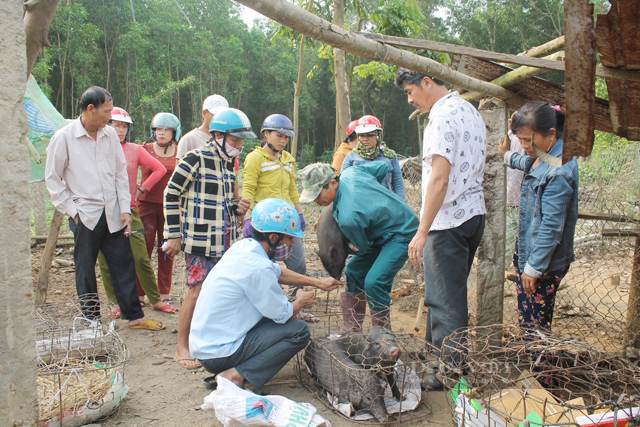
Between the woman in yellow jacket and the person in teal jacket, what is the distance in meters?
0.80

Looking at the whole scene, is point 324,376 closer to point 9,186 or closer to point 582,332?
point 9,186

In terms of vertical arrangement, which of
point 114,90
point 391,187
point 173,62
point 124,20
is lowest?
point 391,187

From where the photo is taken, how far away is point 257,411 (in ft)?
7.73

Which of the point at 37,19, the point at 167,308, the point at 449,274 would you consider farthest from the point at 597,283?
the point at 37,19

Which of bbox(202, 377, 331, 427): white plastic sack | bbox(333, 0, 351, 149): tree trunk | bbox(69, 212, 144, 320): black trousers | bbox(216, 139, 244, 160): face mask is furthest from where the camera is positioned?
bbox(333, 0, 351, 149): tree trunk

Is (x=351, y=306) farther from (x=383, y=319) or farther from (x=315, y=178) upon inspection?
(x=315, y=178)

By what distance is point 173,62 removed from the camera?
2581 cm

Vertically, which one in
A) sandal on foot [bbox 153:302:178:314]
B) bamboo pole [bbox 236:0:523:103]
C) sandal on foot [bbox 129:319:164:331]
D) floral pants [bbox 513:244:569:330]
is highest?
bamboo pole [bbox 236:0:523:103]

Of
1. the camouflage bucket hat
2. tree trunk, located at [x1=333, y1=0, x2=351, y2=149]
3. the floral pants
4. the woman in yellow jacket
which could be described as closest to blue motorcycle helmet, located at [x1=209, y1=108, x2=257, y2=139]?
the camouflage bucket hat

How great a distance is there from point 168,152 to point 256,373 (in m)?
2.78

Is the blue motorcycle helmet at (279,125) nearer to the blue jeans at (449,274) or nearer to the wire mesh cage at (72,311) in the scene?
the blue jeans at (449,274)

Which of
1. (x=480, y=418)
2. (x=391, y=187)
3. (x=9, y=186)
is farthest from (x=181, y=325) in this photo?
(x=391, y=187)

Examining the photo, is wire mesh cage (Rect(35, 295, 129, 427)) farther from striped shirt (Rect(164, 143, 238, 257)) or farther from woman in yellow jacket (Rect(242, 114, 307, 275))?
woman in yellow jacket (Rect(242, 114, 307, 275))

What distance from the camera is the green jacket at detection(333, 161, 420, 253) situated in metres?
3.21
